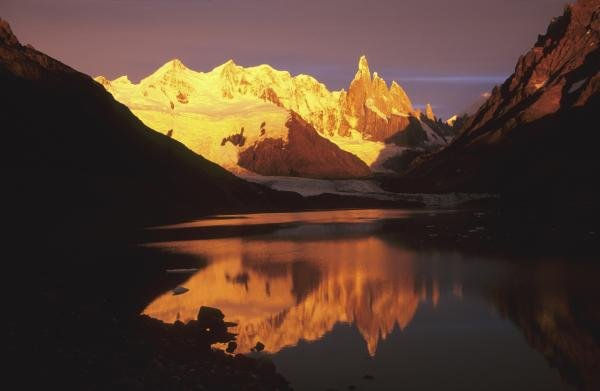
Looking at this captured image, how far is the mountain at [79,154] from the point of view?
292 ft

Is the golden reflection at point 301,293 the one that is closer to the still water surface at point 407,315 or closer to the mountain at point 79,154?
the still water surface at point 407,315

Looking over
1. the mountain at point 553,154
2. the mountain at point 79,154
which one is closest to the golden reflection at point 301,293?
the mountain at point 79,154

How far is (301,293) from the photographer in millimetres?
37469

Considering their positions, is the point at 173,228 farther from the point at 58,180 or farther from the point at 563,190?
the point at 563,190

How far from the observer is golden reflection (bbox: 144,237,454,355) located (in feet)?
93.1

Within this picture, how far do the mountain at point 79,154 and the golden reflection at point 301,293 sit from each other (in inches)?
1421

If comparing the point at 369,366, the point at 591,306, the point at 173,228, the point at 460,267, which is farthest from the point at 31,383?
the point at 173,228

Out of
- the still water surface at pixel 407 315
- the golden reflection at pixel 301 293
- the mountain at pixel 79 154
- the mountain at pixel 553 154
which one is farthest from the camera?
the mountain at pixel 553 154

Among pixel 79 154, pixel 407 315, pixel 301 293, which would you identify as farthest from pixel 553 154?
pixel 407 315

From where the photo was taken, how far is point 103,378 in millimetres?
18266

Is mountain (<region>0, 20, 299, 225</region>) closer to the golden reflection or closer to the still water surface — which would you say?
the golden reflection

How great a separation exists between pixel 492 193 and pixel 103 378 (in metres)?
169

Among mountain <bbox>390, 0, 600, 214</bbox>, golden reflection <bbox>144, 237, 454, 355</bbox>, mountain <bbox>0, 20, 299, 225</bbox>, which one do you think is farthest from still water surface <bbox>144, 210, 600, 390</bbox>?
mountain <bbox>390, 0, 600, 214</bbox>

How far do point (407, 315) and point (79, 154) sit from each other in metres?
84.1
